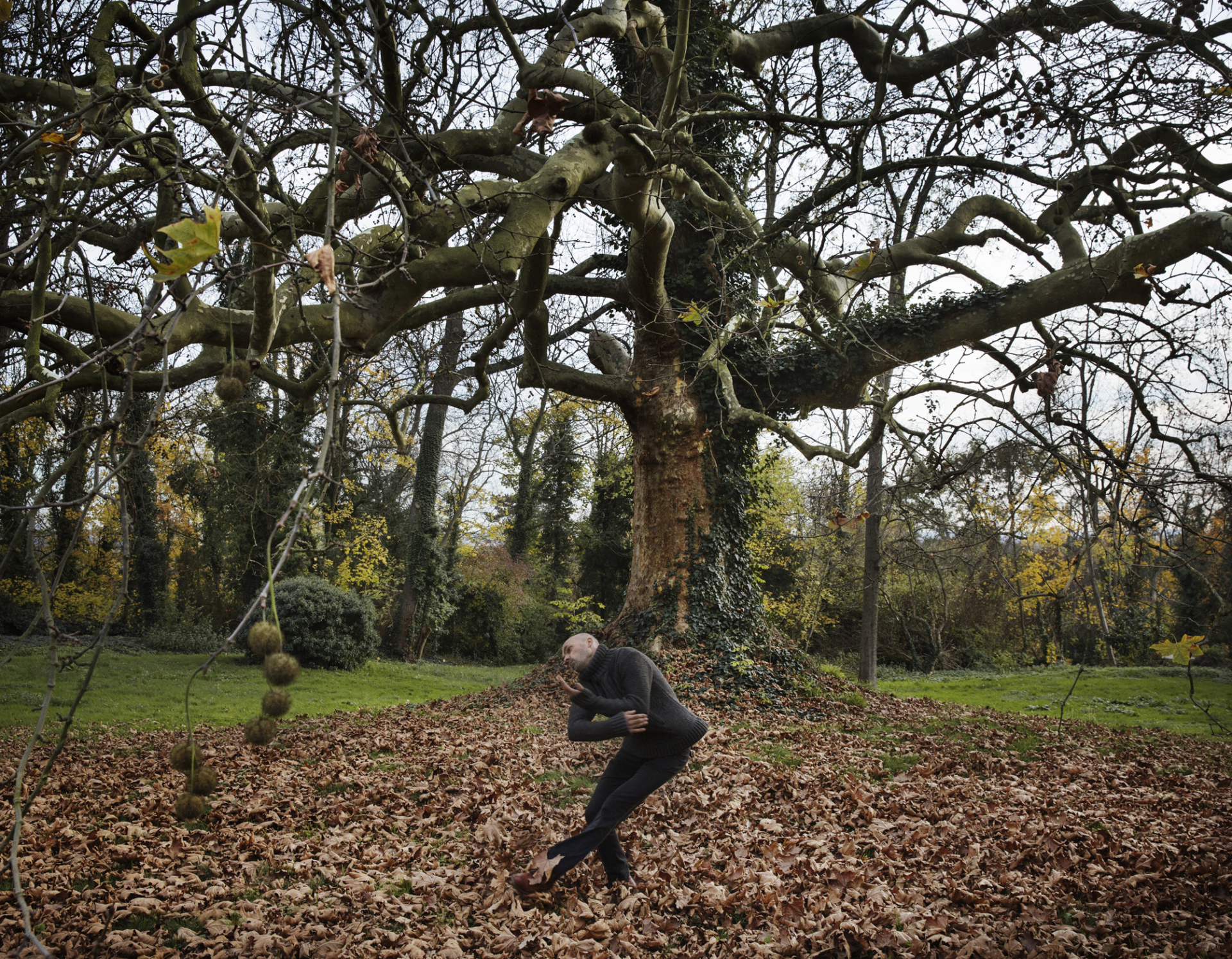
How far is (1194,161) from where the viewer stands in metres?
5.15

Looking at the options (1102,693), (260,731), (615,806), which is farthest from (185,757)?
(1102,693)

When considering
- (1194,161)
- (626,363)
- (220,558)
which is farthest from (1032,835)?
(220,558)

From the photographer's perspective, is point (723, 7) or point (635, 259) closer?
point (723, 7)

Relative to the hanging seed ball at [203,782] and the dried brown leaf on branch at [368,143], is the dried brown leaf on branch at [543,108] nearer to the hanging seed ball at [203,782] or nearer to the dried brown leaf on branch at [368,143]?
the dried brown leaf on branch at [368,143]

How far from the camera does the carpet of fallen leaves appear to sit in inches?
148

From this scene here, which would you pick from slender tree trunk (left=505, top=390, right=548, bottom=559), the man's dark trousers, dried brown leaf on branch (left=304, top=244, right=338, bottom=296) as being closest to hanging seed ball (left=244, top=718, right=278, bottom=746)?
dried brown leaf on branch (left=304, top=244, right=338, bottom=296)

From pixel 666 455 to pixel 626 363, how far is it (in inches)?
75.2

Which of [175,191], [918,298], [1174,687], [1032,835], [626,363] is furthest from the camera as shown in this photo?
[1174,687]

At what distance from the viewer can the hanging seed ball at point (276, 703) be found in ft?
4.79

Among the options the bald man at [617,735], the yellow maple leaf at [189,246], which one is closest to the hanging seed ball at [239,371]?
the yellow maple leaf at [189,246]

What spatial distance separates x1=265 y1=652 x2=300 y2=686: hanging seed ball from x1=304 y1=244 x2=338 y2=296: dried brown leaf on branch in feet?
2.33

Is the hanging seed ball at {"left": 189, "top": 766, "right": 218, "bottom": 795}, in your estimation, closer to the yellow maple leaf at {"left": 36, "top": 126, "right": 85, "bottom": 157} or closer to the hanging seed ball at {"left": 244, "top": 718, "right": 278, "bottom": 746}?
the hanging seed ball at {"left": 244, "top": 718, "right": 278, "bottom": 746}

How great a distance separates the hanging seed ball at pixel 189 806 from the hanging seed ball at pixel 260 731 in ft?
0.47

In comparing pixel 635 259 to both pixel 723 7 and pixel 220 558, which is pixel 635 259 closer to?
pixel 723 7
